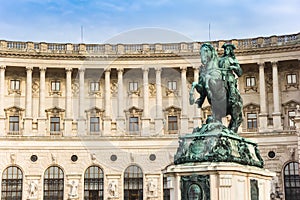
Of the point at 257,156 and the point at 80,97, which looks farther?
the point at 80,97

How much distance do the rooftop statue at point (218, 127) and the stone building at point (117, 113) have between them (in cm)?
3123

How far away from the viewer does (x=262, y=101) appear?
5619 cm

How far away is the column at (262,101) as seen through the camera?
5509 cm

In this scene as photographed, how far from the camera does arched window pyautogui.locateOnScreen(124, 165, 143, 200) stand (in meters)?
53.3

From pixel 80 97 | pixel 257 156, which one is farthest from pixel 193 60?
pixel 257 156

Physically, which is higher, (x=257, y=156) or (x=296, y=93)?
(x=296, y=93)

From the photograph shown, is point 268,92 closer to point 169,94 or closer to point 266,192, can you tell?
point 169,94

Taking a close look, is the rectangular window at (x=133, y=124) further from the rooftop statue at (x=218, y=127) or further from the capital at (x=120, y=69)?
the rooftop statue at (x=218, y=127)

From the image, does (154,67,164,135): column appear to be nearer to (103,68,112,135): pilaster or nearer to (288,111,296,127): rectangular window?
(103,68,112,135): pilaster

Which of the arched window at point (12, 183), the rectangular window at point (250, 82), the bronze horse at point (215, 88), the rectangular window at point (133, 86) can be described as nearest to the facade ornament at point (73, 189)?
the arched window at point (12, 183)

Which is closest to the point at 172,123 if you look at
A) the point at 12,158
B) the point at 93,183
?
the point at 93,183

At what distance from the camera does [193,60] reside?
58.4 metres

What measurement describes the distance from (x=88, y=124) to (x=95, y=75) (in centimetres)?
512

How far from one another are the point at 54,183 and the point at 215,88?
35.0 meters
